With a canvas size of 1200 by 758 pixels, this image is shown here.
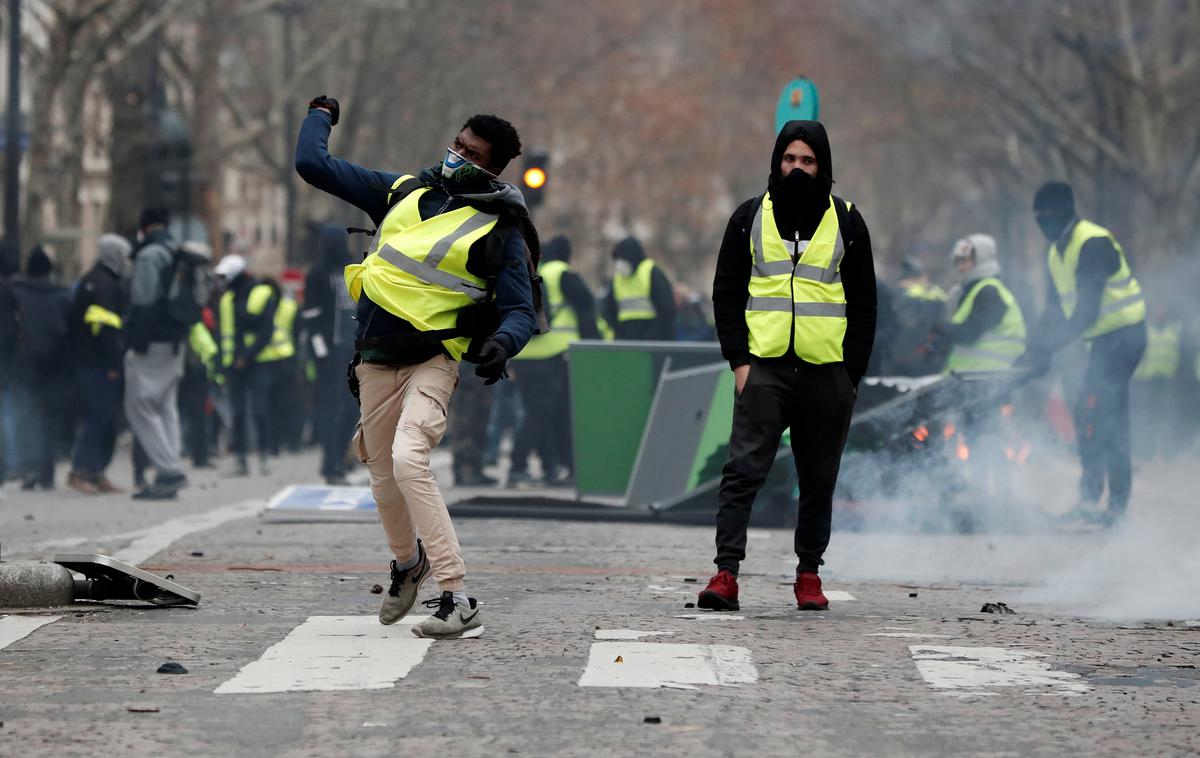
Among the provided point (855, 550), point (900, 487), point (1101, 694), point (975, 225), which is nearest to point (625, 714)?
point (1101, 694)

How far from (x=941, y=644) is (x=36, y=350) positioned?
11.8m

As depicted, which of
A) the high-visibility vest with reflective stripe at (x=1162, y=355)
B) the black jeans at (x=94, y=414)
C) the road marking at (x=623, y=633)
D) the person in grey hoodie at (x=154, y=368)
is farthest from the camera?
the high-visibility vest with reflective stripe at (x=1162, y=355)

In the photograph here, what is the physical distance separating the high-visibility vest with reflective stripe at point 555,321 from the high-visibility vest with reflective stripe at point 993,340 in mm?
3919

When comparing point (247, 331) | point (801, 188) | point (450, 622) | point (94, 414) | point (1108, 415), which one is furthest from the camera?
point (247, 331)

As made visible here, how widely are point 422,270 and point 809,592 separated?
1.94m

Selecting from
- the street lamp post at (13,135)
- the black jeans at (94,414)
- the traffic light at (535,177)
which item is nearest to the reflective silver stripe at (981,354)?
the traffic light at (535,177)

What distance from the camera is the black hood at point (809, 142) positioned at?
8758 mm

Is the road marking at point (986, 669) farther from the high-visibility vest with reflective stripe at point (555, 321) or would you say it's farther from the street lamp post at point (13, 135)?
the street lamp post at point (13, 135)

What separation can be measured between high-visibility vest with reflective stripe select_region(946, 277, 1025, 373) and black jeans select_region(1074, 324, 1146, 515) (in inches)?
42.6

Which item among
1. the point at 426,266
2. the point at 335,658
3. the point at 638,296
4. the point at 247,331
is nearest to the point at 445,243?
the point at 426,266

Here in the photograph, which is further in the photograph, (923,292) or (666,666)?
(923,292)

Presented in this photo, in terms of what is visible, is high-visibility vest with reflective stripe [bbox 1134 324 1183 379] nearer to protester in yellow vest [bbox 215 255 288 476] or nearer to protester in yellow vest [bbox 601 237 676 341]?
protester in yellow vest [bbox 601 237 676 341]

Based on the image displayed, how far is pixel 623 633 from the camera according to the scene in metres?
7.97

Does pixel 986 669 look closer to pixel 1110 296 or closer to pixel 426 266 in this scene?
pixel 426 266
